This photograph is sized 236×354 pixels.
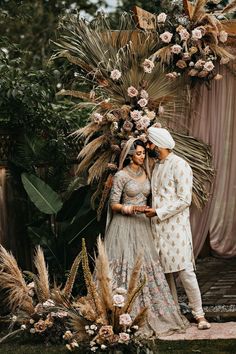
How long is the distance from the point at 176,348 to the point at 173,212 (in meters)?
1.13

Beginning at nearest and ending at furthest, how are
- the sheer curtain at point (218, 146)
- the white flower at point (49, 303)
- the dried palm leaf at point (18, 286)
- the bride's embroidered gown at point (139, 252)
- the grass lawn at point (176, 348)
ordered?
the grass lawn at point (176, 348) → the white flower at point (49, 303) → the dried palm leaf at point (18, 286) → the bride's embroidered gown at point (139, 252) → the sheer curtain at point (218, 146)

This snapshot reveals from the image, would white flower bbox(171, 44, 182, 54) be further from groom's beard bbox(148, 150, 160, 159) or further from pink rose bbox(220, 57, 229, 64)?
groom's beard bbox(148, 150, 160, 159)

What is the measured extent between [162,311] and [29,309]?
1049 millimetres

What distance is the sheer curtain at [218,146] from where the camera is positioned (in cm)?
819

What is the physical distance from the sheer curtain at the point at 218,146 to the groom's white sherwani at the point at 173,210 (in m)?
0.94

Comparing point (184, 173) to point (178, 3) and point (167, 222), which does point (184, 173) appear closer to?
point (167, 222)

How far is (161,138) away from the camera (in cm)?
723

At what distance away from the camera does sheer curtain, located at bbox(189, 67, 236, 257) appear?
8188mm

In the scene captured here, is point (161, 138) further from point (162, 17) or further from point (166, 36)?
point (162, 17)

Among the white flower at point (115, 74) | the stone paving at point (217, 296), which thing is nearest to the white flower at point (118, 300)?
the stone paving at point (217, 296)

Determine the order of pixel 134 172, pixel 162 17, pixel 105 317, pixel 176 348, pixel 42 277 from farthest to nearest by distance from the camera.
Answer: pixel 162 17 < pixel 134 172 < pixel 42 277 < pixel 176 348 < pixel 105 317

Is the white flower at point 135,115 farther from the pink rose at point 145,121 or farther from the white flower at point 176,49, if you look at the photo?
the white flower at point 176,49

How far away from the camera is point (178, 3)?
7922mm

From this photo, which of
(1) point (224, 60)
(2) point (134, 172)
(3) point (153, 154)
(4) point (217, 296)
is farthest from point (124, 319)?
(4) point (217, 296)
